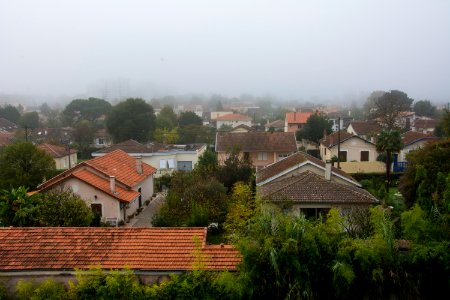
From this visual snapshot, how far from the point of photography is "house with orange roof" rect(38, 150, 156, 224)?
952 inches

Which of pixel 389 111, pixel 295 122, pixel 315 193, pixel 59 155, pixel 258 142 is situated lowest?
pixel 59 155

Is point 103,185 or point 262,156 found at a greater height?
point 103,185

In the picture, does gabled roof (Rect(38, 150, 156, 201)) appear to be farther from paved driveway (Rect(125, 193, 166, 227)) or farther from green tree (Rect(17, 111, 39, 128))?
green tree (Rect(17, 111, 39, 128))

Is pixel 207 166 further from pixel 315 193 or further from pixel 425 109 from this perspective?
pixel 425 109

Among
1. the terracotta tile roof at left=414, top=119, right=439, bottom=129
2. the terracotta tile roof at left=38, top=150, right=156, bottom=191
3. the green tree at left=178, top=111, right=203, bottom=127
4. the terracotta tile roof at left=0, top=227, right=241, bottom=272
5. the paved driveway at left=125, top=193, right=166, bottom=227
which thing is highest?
the green tree at left=178, top=111, right=203, bottom=127

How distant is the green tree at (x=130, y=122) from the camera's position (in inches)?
2616

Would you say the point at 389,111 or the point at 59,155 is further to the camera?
the point at 389,111

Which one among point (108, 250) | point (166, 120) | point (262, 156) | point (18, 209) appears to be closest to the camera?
point (108, 250)

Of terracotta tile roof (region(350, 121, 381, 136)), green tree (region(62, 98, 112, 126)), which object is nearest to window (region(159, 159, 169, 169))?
terracotta tile roof (region(350, 121, 381, 136))

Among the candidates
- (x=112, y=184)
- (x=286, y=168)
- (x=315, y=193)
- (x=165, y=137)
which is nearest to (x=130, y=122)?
(x=165, y=137)

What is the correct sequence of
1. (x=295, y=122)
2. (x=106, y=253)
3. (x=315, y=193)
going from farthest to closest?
(x=295, y=122) → (x=315, y=193) → (x=106, y=253)

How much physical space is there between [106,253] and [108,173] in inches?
538

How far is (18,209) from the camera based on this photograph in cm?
2162

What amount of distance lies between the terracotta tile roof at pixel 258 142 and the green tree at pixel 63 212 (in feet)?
86.2
